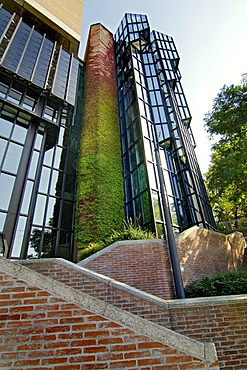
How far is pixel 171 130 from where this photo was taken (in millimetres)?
16047

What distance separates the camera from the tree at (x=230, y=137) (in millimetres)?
11977

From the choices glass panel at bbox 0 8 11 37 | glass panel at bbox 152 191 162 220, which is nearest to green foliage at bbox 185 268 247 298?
glass panel at bbox 152 191 162 220

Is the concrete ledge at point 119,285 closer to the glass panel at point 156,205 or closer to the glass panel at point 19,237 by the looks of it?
the glass panel at point 19,237

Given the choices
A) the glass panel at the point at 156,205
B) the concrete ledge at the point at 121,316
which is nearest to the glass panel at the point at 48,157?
the glass panel at the point at 156,205

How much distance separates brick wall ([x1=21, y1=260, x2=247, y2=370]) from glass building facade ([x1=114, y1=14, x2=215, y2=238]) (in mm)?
4289

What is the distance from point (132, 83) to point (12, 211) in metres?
12.9

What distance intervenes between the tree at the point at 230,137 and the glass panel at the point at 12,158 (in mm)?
11947

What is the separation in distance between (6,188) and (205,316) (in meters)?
10.6

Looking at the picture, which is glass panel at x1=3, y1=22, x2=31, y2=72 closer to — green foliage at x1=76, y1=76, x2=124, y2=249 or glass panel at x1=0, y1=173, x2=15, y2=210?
green foliage at x1=76, y1=76, x2=124, y2=249

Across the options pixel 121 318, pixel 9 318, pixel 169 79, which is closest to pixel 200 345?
pixel 121 318

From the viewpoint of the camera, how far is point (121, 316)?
8.63 feet

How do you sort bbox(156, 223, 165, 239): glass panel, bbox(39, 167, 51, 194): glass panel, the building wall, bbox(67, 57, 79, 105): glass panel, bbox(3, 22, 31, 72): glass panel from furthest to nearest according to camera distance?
1. the building wall
2. bbox(67, 57, 79, 105): glass panel
3. bbox(3, 22, 31, 72): glass panel
4. bbox(39, 167, 51, 194): glass panel
5. bbox(156, 223, 165, 239): glass panel

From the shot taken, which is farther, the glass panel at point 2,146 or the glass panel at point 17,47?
the glass panel at point 17,47

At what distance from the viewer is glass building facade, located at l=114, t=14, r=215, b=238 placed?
466 inches
